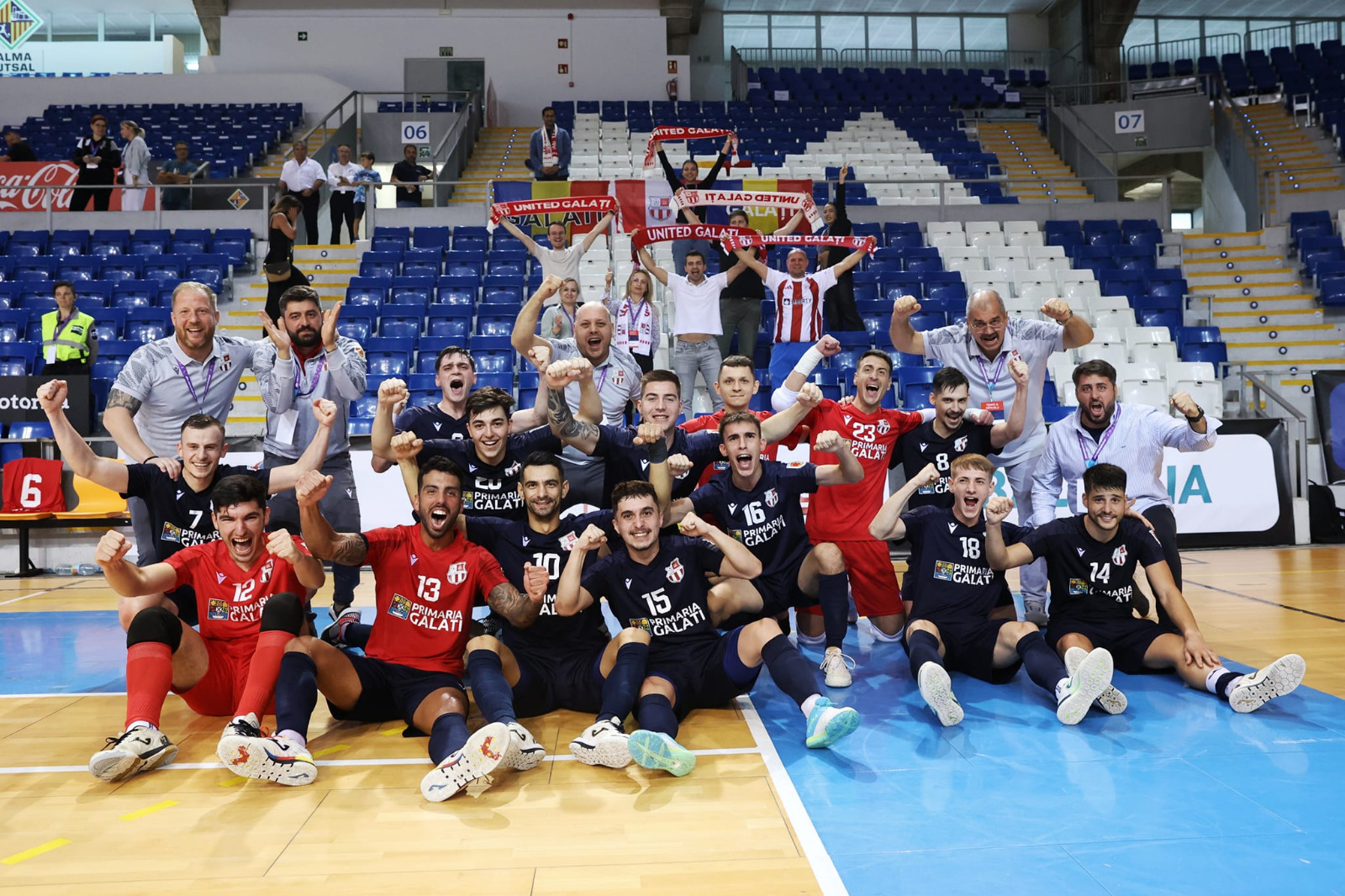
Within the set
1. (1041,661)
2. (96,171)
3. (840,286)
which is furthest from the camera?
(96,171)

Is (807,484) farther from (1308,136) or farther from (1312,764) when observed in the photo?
(1308,136)

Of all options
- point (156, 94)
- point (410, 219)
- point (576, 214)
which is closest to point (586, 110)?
point (410, 219)

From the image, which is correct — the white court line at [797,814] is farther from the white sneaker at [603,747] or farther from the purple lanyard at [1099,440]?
the purple lanyard at [1099,440]

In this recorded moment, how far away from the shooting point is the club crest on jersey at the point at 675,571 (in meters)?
4.57

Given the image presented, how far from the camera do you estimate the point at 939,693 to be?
4.31 metres

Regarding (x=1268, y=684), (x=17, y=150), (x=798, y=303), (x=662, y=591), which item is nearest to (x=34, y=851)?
(x=662, y=591)

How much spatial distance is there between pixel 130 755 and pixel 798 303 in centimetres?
776

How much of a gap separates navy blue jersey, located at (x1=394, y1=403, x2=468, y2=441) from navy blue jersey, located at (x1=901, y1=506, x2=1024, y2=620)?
2722mm

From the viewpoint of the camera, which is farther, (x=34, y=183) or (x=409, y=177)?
(x=34, y=183)

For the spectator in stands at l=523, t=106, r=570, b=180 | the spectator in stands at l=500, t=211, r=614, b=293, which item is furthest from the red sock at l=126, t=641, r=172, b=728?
the spectator in stands at l=523, t=106, r=570, b=180

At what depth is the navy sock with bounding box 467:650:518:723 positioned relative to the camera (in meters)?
4.00

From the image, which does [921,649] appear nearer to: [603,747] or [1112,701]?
[1112,701]

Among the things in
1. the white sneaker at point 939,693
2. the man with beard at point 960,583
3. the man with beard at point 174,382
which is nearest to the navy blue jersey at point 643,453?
the man with beard at point 960,583

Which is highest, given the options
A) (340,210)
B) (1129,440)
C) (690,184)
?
(340,210)
